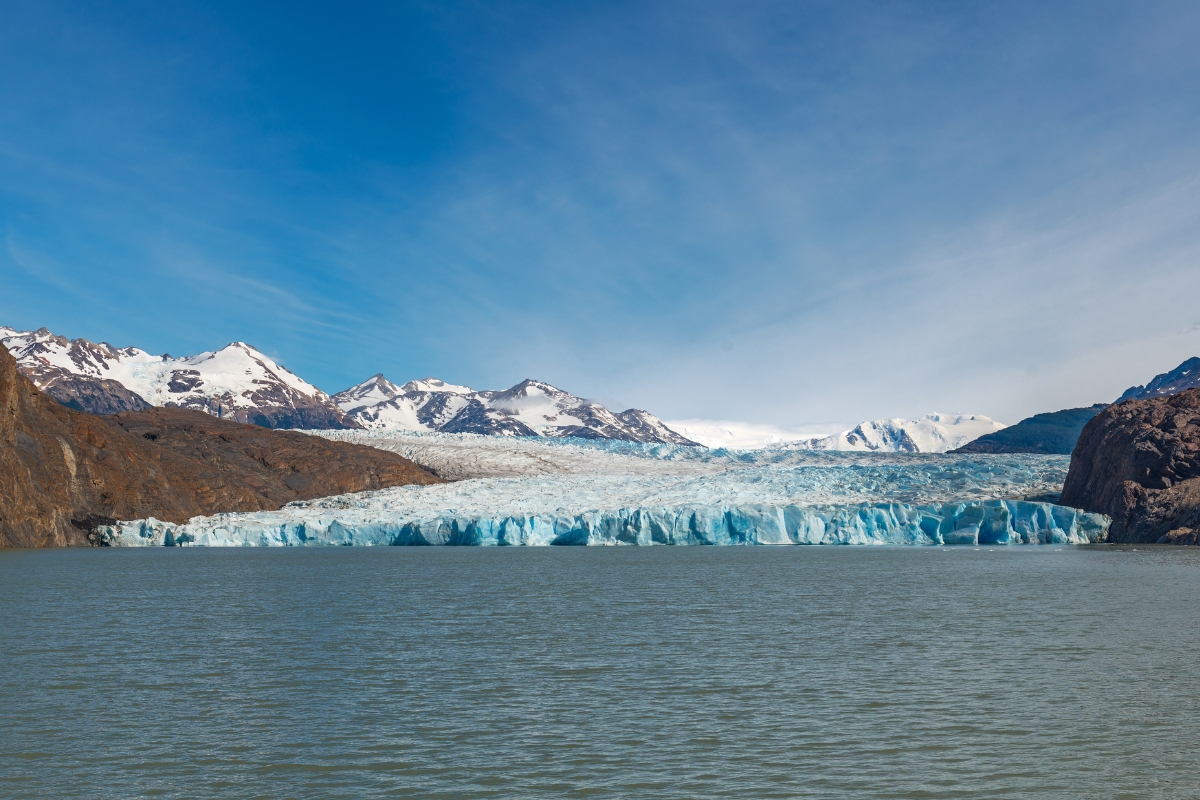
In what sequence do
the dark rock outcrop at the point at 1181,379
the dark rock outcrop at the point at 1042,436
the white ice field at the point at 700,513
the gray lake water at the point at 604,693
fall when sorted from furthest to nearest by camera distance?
the dark rock outcrop at the point at 1181,379, the dark rock outcrop at the point at 1042,436, the white ice field at the point at 700,513, the gray lake water at the point at 604,693

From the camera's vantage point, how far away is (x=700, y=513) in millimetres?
51562

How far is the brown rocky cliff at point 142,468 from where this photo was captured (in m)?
49.7

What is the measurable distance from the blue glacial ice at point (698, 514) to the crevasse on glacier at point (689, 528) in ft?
0.22

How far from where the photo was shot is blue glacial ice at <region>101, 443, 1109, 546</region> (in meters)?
50.3

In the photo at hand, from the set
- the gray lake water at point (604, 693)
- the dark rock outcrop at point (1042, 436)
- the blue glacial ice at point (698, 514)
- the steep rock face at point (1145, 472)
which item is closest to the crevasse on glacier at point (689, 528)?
the blue glacial ice at point (698, 514)

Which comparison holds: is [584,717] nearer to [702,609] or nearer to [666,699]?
[666,699]

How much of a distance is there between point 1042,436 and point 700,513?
113527mm

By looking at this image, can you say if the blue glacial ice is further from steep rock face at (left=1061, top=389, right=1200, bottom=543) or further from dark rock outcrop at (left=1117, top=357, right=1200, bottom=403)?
dark rock outcrop at (left=1117, top=357, right=1200, bottom=403)

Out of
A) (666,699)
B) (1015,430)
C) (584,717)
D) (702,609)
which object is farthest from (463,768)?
(1015,430)

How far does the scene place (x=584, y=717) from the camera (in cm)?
1136

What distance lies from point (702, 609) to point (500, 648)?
698cm

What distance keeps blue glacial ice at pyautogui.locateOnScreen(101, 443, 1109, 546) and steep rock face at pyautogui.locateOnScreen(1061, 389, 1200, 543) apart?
6.05 feet

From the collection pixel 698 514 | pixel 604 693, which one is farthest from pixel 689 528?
pixel 604 693

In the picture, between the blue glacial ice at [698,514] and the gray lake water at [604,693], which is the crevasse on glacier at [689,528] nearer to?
the blue glacial ice at [698,514]
